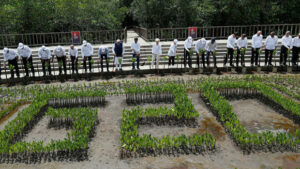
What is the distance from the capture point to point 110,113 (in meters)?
9.27

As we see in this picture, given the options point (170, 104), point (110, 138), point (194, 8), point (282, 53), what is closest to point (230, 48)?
point (282, 53)

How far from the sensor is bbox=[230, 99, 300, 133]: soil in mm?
7850

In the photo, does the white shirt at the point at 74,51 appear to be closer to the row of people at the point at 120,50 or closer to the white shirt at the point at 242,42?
the row of people at the point at 120,50

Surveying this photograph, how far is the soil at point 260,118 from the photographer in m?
7.85

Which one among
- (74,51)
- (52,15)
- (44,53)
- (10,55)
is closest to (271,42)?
(74,51)

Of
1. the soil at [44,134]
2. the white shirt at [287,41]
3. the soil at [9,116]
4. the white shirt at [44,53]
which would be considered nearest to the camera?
the soil at [44,134]

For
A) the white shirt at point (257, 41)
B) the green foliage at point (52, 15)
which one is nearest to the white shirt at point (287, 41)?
the white shirt at point (257, 41)

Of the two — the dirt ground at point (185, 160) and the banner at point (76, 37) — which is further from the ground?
the banner at point (76, 37)

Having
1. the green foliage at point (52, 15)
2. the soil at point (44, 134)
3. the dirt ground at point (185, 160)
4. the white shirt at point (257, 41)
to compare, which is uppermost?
the green foliage at point (52, 15)

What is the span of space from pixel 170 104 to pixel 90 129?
3415mm

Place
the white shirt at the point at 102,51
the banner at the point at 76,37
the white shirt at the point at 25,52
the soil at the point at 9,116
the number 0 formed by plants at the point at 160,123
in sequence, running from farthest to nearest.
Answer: the banner at the point at 76,37 < the white shirt at the point at 102,51 < the white shirt at the point at 25,52 < the soil at the point at 9,116 < the number 0 formed by plants at the point at 160,123

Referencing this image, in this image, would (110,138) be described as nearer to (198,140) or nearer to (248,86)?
(198,140)

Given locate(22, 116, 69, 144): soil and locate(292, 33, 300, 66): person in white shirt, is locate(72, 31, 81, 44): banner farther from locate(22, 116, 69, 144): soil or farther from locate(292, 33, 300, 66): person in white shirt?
locate(292, 33, 300, 66): person in white shirt

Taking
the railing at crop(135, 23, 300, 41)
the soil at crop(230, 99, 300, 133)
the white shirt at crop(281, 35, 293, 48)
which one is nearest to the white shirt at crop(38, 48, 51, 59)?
the railing at crop(135, 23, 300, 41)
